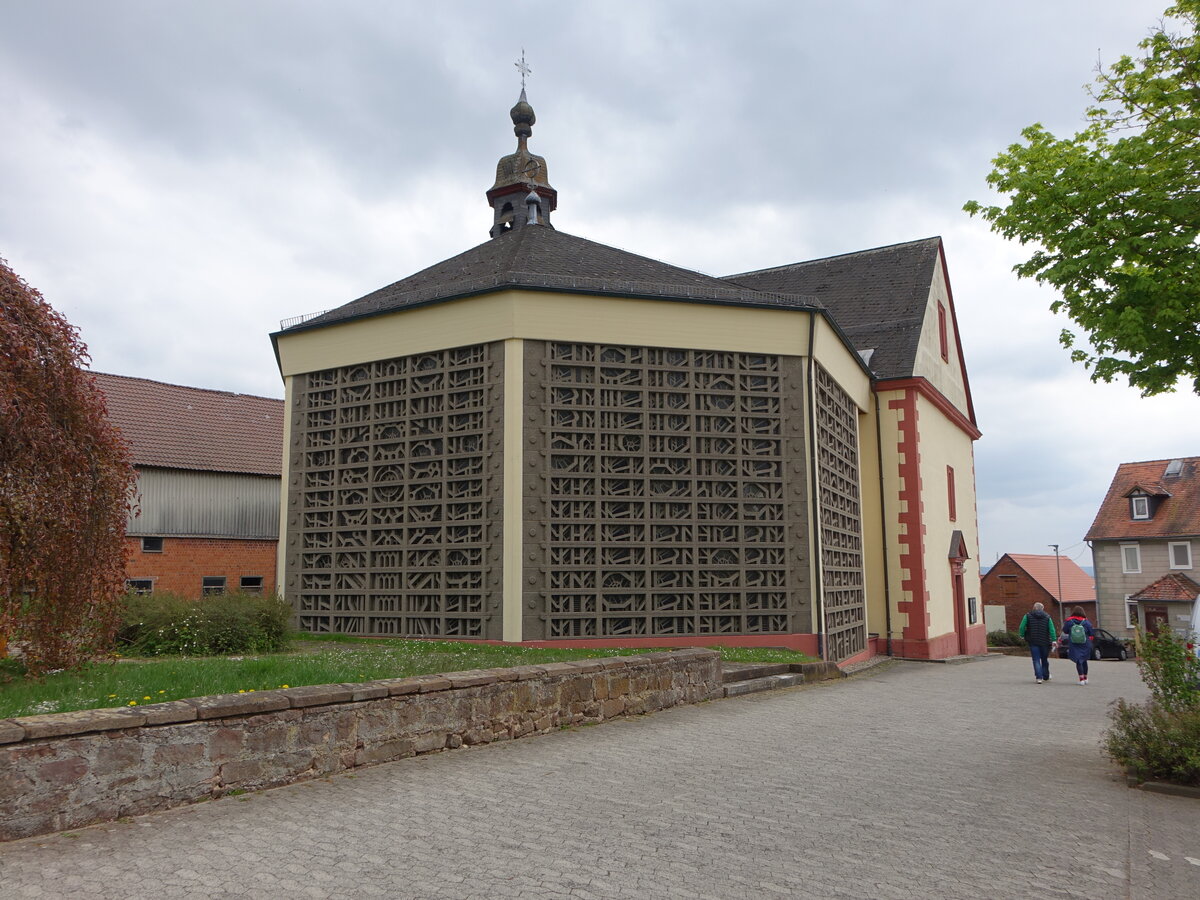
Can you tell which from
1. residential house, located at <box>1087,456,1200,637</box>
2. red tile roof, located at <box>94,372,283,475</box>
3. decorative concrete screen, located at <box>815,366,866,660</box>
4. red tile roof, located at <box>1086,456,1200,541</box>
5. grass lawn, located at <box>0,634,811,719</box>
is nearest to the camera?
grass lawn, located at <box>0,634,811,719</box>

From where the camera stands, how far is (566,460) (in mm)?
15305

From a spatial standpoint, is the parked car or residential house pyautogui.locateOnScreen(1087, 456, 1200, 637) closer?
the parked car

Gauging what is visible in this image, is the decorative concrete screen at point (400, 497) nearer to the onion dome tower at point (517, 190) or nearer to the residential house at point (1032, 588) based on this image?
the onion dome tower at point (517, 190)

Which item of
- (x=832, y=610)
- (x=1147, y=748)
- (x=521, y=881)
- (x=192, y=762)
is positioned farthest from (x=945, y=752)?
(x=832, y=610)

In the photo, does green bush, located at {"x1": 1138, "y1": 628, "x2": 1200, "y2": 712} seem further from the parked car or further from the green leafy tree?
the parked car

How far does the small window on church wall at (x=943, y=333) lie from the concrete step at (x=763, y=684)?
15.5 m

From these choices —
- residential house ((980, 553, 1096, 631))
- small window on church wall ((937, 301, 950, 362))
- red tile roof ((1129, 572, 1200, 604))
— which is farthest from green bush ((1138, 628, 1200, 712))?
residential house ((980, 553, 1096, 631))

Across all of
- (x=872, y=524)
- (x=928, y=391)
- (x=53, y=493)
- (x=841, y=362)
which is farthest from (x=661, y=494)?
(x=928, y=391)

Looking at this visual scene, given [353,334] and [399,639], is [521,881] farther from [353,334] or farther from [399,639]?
[353,334]

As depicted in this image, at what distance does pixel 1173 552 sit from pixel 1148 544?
3.45ft

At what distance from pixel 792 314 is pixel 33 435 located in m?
12.7

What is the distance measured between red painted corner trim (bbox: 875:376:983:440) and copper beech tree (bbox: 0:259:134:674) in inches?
725

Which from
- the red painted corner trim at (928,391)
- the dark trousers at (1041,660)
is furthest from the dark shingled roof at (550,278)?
the dark trousers at (1041,660)

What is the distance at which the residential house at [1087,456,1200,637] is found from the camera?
40.2m
